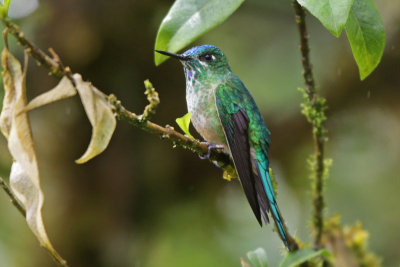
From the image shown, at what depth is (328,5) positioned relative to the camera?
143cm

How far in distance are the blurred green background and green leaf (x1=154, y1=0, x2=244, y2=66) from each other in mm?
1903

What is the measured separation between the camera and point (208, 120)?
2.51 meters

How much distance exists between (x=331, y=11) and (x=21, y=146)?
85 centimetres

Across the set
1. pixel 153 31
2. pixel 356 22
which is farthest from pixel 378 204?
pixel 356 22

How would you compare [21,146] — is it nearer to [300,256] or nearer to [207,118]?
[300,256]

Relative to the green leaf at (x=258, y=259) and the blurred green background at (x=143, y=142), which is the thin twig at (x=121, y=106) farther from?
the blurred green background at (x=143, y=142)

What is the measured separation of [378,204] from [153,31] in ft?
11.5

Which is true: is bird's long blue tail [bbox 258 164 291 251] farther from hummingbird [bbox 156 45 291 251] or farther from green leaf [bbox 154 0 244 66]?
green leaf [bbox 154 0 244 66]

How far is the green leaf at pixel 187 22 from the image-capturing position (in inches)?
67.3

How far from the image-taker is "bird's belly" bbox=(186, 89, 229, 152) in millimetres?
2486

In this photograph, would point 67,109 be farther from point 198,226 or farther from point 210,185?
point 198,226

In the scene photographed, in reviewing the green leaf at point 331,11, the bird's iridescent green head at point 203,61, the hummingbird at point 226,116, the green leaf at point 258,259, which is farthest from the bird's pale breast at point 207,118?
the green leaf at point 331,11

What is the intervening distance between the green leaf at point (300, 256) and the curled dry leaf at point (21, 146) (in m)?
0.86

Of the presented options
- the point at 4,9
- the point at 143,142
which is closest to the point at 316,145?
the point at 4,9
